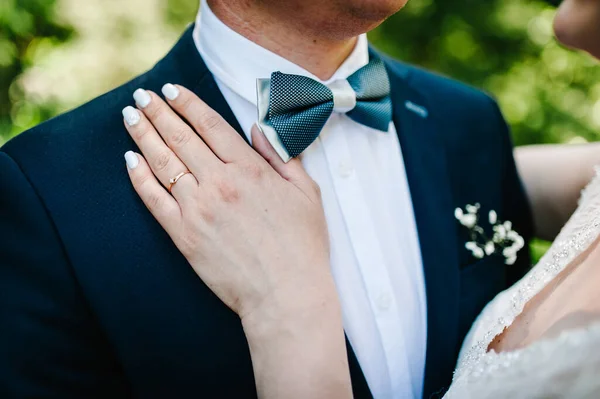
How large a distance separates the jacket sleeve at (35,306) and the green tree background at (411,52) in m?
2.63

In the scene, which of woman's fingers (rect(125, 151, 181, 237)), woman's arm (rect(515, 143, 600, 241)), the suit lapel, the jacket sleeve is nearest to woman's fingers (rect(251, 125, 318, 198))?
woman's fingers (rect(125, 151, 181, 237))

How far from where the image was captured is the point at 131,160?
56.9 inches

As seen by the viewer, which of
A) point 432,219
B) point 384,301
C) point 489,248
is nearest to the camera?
point 384,301

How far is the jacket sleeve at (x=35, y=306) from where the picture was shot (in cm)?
136

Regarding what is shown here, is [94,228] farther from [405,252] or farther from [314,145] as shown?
[405,252]

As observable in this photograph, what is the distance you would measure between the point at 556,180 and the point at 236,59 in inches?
49.8

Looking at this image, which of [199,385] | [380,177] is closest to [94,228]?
[199,385]

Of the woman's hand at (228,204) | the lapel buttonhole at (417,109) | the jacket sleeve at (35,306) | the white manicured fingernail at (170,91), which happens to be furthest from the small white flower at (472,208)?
the jacket sleeve at (35,306)

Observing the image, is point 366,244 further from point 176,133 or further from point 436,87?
point 436,87

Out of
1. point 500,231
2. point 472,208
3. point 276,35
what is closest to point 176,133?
point 276,35

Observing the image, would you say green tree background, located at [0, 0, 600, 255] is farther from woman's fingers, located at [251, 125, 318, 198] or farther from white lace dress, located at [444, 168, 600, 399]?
white lace dress, located at [444, 168, 600, 399]

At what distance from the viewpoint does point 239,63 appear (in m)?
1.57

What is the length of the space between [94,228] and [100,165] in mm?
156

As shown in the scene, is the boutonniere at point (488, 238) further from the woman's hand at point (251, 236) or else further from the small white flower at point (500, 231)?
the woman's hand at point (251, 236)
